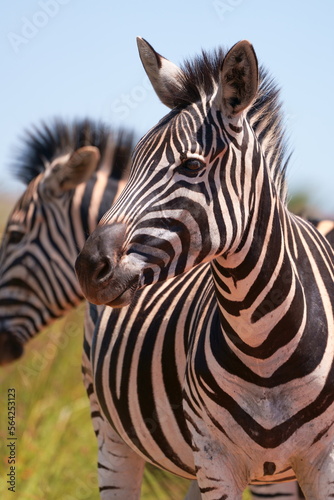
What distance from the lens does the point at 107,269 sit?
10.7 feet

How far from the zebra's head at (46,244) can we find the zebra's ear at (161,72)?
3.54 m

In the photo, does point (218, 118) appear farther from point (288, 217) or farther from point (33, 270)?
point (33, 270)

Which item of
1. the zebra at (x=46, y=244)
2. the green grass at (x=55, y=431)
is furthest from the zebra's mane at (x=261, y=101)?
the green grass at (x=55, y=431)

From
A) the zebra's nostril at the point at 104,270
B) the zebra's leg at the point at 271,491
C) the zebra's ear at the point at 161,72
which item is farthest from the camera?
the zebra's leg at the point at 271,491

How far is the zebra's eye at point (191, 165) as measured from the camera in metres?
3.42

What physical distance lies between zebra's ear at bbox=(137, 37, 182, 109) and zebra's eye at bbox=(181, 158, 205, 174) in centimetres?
52

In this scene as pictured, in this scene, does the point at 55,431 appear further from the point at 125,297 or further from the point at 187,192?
the point at 187,192

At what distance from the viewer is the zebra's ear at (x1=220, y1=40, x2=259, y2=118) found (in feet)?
11.2

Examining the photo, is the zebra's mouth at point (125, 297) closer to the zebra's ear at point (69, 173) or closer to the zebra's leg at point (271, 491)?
the zebra's leg at point (271, 491)

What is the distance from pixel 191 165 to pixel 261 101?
2.70 ft

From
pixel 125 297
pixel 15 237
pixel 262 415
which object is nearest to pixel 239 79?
pixel 125 297

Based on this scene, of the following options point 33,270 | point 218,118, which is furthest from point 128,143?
point 218,118

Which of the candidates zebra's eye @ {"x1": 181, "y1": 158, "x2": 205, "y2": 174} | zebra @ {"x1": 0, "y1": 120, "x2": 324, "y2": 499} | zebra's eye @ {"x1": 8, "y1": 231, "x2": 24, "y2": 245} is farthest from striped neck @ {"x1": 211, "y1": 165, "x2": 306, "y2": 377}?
zebra's eye @ {"x1": 8, "y1": 231, "x2": 24, "y2": 245}

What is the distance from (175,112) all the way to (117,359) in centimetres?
192
